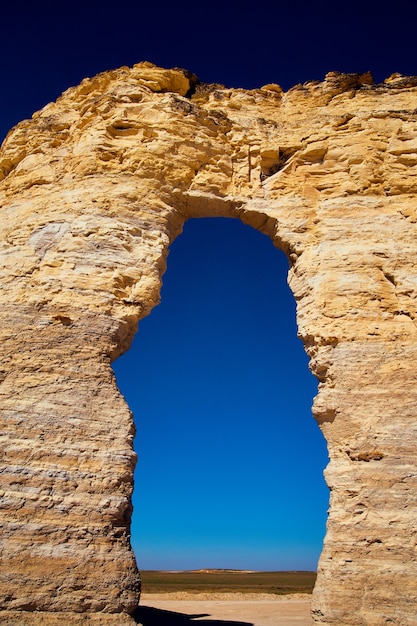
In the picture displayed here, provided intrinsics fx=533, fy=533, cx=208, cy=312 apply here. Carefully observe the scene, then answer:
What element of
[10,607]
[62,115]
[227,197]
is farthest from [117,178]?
[10,607]

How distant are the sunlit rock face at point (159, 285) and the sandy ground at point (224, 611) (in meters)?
2.93

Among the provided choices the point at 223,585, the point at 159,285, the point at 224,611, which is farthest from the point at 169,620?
the point at 223,585

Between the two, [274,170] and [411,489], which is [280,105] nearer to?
[274,170]

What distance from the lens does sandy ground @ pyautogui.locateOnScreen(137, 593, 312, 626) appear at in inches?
419

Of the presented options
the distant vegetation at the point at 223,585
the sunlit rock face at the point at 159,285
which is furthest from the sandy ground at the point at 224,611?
the distant vegetation at the point at 223,585

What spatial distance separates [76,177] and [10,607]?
6924 mm

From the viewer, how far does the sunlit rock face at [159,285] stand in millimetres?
6586

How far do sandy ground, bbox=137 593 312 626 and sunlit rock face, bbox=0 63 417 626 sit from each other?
293 cm

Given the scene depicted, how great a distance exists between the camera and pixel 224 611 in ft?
44.2

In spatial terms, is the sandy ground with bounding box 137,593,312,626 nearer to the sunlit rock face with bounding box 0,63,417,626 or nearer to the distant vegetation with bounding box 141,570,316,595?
the sunlit rock face with bounding box 0,63,417,626

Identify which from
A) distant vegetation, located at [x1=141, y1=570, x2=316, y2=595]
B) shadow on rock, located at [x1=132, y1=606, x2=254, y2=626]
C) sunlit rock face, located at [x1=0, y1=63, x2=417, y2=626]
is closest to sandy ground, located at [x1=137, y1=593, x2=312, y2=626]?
shadow on rock, located at [x1=132, y1=606, x2=254, y2=626]

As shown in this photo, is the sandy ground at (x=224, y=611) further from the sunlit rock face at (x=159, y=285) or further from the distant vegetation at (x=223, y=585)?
the distant vegetation at (x=223, y=585)

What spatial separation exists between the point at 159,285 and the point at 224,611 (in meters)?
9.29

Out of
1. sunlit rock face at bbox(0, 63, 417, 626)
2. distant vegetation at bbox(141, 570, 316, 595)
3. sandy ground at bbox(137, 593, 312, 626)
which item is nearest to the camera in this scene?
sunlit rock face at bbox(0, 63, 417, 626)
